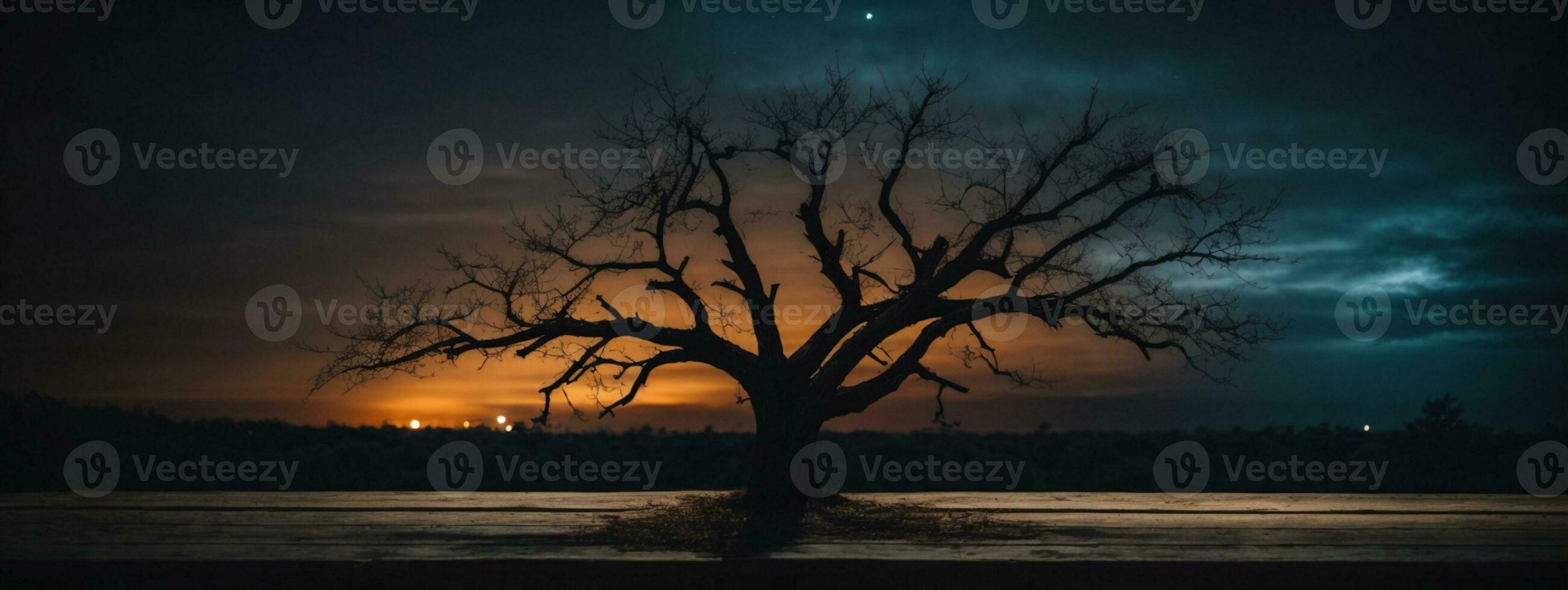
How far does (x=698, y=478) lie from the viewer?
19.8 metres

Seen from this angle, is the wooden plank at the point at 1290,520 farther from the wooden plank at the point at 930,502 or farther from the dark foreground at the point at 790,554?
the wooden plank at the point at 930,502

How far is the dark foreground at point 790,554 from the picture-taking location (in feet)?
21.2

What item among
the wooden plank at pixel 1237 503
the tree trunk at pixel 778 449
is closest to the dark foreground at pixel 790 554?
the wooden plank at pixel 1237 503

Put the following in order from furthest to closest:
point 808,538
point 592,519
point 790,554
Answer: point 592,519 < point 808,538 < point 790,554

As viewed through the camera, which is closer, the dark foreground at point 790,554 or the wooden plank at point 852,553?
the dark foreground at point 790,554

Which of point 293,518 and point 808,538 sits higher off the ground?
point 293,518

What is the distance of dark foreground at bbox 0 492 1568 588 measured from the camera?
6461 millimetres

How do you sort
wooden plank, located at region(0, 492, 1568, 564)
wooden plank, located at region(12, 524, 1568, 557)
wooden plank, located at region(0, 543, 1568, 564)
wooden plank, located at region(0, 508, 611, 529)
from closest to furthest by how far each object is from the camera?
wooden plank, located at region(0, 543, 1568, 564) < wooden plank, located at region(0, 492, 1568, 564) < wooden plank, located at region(12, 524, 1568, 557) < wooden plank, located at region(0, 508, 611, 529)

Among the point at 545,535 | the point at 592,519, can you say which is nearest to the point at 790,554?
the point at 545,535

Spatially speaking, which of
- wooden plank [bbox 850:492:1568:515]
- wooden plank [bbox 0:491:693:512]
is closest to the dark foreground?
wooden plank [bbox 850:492:1568:515]

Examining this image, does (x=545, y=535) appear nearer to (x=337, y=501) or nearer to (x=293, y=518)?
(x=293, y=518)

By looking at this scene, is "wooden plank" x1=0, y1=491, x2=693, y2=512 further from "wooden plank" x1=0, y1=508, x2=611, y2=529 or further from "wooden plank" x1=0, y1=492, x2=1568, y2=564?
"wooden plank" x1=0, y1=508, x2=611, y2=529

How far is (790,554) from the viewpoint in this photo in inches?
265

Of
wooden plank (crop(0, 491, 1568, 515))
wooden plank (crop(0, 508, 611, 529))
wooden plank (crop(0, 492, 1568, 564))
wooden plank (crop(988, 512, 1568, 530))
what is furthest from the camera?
wooden plank (crop(0, 491, 1568, 515))
